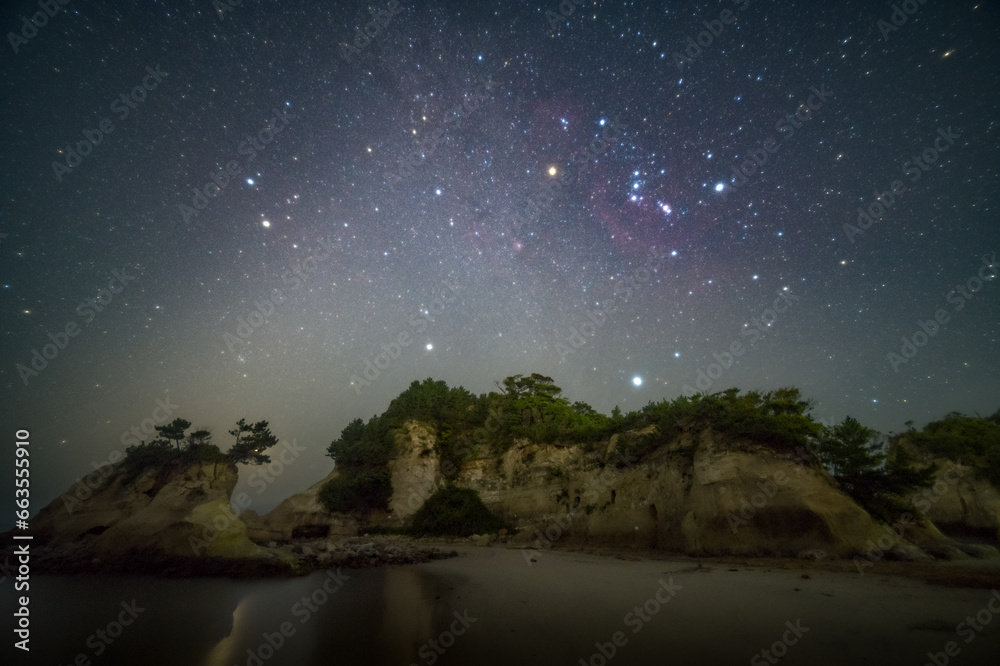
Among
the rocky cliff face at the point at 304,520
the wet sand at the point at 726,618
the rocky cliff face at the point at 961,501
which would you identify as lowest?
the rocky cliff face at the point at 304,520

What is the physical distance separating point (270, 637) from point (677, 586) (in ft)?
29.6

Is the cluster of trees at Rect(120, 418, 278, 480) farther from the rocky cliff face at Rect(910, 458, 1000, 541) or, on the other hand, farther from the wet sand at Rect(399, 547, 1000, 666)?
the rocky cliff face at Rect(910, 458, 1000, 541)

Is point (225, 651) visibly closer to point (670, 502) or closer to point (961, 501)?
point (670, 502)

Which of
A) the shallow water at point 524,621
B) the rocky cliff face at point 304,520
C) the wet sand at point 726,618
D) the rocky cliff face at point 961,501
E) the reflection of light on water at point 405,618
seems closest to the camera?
the wet sand at point 726,618

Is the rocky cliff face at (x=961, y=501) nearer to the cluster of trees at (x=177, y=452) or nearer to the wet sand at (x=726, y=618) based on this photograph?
the wet sand at (x=726, y=618)

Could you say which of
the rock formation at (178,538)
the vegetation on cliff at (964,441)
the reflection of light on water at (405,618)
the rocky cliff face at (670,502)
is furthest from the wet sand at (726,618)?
the vegetation on cliff at (964,441)

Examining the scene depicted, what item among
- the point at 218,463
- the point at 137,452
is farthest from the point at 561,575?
the point at 137,452

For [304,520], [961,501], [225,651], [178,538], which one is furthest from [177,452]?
[961,501]

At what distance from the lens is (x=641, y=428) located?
21.8m

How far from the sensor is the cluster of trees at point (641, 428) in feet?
45.1

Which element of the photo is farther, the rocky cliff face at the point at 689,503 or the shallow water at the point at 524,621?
the rocky cliff face at the point at 689,503

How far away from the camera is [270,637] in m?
5.99

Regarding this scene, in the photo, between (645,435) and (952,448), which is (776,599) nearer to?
(645,435)

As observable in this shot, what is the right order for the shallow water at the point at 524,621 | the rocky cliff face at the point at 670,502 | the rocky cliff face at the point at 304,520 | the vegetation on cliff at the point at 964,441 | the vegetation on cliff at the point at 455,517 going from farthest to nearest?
the rocky cliff face at the point at 304,520, the vegetation on cliff at the point at 455,517, the vegetation on cliff at the point at 964,441, the rocky cliff face at the point at 670,502, the shallow water at the point at 524,621
